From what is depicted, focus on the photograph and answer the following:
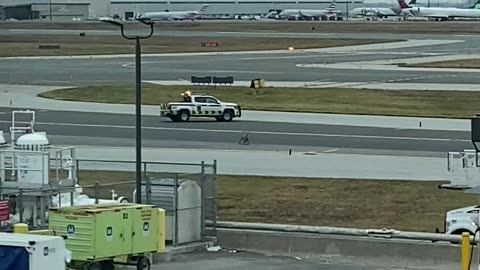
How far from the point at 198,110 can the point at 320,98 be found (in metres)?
15.2

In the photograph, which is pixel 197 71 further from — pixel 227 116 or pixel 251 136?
pixel 251 136

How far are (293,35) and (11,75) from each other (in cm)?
9032

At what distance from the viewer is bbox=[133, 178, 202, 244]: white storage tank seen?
30500mm

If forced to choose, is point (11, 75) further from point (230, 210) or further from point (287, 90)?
point (230, 210)

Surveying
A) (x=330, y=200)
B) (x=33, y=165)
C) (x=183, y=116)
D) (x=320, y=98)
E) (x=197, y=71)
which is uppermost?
(x=197, y=71)

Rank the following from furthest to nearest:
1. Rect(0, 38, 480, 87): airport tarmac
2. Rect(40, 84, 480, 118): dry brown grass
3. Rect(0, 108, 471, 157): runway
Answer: Rect(0, 38, 480, 87): airport tarmac, Rect(40, 84, 480, 118): dry brown grass, Rect(0, 108, 471, 157): runway

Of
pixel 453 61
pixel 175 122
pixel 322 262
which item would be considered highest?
pixel 453 61

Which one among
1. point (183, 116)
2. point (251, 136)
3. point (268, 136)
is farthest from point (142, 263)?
point (183, 116)

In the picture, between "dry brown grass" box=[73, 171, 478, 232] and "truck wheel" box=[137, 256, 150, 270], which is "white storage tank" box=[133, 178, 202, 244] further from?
"truck wheel" box=[137, 256, 150, 270]

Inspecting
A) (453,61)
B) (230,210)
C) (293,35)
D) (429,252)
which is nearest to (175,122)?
(230,210)

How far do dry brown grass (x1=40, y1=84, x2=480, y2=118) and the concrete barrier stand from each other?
41800mm

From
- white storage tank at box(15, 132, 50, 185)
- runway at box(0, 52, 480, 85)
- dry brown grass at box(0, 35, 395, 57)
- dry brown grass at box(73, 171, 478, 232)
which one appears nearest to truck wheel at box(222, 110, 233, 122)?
dry brown grass at box(73, 171, 478, 232)

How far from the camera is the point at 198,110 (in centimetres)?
6956

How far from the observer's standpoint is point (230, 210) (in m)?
37.3
